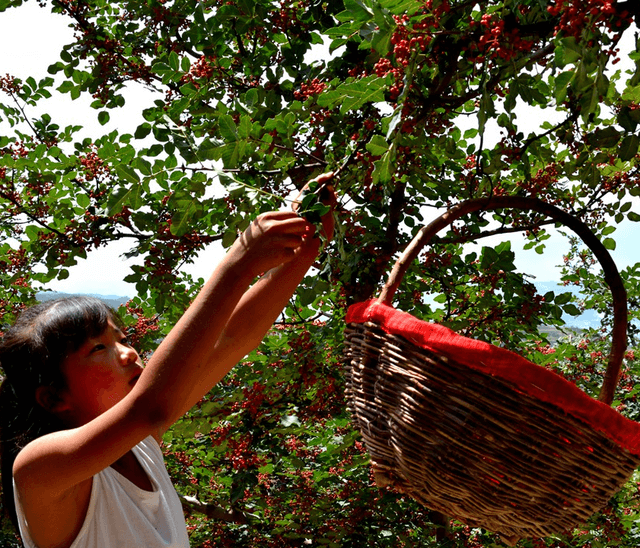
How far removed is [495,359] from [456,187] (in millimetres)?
1732

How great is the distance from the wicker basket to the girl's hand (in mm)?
200

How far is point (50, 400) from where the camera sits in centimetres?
127

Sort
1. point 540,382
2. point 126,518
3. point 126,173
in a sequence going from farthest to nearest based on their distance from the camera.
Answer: point 126,173
point 126,518
point 540,382

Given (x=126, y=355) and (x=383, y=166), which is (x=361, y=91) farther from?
(x=126, y=355)

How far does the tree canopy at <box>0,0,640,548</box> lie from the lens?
1521 mm

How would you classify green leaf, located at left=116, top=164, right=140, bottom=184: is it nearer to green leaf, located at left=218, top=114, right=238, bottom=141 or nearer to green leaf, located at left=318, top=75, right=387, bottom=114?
green leaf, located at left=218, top=114, right=238, bottom=141

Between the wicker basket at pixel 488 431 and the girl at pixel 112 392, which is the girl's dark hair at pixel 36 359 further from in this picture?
the wicker basket at pixel 488 431

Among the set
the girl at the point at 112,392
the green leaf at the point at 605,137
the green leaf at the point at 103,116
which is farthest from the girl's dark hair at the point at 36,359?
the green leaf at the point at 103,116

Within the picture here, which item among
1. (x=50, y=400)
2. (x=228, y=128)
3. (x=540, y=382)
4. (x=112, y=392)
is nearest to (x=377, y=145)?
(x=228, y=128)

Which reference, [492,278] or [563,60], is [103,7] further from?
[563,60]

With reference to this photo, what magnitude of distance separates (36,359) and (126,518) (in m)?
0.37

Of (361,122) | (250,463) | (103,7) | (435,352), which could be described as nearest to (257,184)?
(361,122)

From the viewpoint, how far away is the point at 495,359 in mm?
916

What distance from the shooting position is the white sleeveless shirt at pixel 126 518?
1.20 metres
